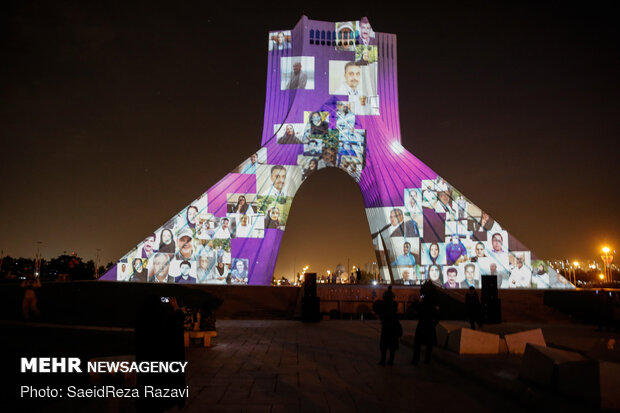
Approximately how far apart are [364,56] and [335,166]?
618cm

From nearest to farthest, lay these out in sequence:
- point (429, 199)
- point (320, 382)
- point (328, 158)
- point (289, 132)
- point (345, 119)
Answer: point (320, 382), point (429, 199), point (289, 132), point (345, 119), point (328, 158)

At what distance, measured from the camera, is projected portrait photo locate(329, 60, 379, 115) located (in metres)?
23.9

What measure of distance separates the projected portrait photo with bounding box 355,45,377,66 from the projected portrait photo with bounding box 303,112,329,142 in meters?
3.64

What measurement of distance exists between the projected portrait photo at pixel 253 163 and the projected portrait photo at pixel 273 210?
52.6 inches

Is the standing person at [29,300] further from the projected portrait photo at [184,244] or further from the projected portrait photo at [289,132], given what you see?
the projected portrait photo at [289,132]

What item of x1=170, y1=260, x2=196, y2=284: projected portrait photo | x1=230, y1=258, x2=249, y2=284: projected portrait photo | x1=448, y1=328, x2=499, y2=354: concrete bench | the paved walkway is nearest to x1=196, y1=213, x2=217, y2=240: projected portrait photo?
x1=170, y1=260, x2=196, y2=284: projected portrait photo

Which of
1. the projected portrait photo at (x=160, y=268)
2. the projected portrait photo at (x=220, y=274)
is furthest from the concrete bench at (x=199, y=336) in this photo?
the projected portrait photo at (x=220, y=274)

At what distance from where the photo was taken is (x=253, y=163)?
71.8ft

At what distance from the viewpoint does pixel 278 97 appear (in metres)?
24.1

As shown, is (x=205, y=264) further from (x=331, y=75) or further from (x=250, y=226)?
(x=331, y=75)

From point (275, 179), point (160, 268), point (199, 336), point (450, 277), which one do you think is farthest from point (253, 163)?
point (199, 336)

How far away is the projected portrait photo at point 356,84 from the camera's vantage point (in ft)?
78.5

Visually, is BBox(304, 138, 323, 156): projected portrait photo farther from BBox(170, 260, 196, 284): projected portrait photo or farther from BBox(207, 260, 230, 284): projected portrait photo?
BBox(170, 260, 196, 284): projected portrait photo

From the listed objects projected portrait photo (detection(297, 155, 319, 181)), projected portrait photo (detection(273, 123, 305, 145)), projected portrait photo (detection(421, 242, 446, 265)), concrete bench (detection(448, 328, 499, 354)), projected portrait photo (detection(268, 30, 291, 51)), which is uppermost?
projected portrait photo (detection(268, 30, 291, 51))
